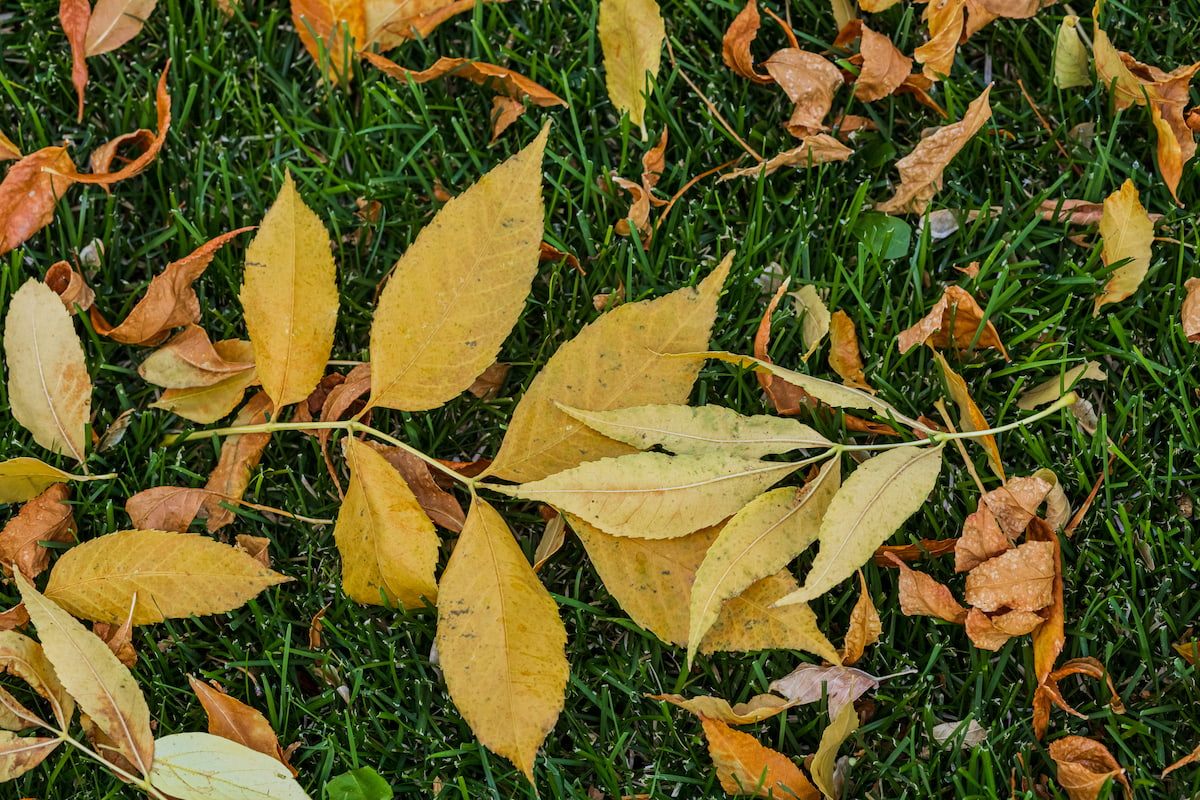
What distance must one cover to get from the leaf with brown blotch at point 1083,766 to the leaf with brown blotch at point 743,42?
3.86 ft

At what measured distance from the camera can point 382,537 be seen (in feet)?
4.88

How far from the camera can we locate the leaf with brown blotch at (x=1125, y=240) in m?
1.61

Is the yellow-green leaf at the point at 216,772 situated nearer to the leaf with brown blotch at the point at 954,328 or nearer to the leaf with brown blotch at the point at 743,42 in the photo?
the leaf with brown blotch at the point at 954,328

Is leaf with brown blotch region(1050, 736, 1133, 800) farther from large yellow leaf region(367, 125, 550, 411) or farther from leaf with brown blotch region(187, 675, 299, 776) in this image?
leaf with brown blotch region(187, 675, 299, 776)

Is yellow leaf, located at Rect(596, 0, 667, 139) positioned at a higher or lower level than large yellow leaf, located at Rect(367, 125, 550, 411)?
higher

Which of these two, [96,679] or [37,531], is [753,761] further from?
[37,531]

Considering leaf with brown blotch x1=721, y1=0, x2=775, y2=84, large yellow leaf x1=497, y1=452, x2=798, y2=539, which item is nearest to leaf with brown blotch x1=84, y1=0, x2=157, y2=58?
leaf with brown blotch x1=721, y1=0, x2=775, y2=84

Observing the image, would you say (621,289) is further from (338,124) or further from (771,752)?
(771,752)

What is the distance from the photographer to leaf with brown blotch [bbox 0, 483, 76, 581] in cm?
160


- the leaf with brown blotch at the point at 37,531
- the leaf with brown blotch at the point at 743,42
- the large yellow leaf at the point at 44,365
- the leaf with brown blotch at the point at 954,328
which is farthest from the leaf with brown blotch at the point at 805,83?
the leaf with brown blotch at the point at 37,531

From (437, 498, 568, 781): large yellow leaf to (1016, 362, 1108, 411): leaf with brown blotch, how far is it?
2.76 ft

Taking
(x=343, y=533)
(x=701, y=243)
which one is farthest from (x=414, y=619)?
(x=701, y=243)

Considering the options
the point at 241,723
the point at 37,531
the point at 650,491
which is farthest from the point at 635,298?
the point at 37,531

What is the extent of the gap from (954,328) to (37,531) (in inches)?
59.9
